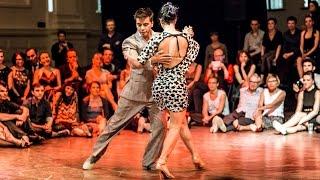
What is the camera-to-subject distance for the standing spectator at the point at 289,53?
12336mm

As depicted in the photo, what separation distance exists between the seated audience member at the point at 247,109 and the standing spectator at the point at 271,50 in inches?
43.0

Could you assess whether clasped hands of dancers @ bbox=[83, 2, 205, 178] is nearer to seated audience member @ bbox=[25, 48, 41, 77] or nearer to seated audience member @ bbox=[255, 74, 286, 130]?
seated audience member @ bbox=[255, 74, 286, 130]

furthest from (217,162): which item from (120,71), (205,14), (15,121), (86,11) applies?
(205,14)

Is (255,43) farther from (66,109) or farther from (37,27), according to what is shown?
(37,27)

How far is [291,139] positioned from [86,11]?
6.98m

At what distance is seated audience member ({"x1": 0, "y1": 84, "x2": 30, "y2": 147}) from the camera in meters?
9.21

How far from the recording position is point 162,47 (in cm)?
644

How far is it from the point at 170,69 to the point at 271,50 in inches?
246

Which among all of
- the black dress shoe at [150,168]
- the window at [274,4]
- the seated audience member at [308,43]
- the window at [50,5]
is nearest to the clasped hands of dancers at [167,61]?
the black dress shoe at [150,168]

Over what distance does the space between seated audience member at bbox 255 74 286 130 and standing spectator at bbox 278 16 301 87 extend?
5.08 feet

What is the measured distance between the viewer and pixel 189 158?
782cm

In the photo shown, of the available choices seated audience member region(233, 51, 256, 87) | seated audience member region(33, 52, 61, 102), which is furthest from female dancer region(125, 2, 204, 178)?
seated audience member region(233, 51, 256, 87)

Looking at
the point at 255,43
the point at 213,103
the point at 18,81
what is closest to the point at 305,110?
the point at 213,103

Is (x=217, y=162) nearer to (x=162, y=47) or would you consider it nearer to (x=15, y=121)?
(x=162, y=47)
